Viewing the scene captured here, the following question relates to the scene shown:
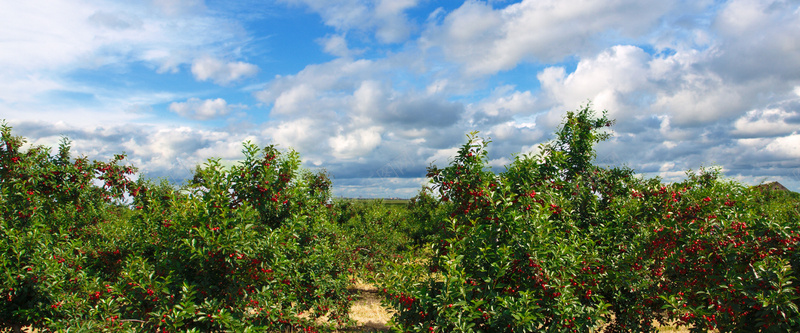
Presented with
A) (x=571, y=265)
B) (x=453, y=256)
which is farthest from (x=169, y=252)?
(x=571, y=265)

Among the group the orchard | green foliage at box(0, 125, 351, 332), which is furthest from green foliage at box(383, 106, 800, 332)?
green foliage at box(0, 125, 351, 332)

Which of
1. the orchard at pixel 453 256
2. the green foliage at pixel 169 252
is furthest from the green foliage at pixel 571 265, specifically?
the green foliage at pixel 169 252

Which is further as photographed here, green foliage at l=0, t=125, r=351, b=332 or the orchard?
green foliage at l=0, t=125, r=351, b=332

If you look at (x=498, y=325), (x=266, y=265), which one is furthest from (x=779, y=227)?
(x=266, y=265)

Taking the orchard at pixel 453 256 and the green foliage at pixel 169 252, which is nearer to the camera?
the orchard at pixel 453 256

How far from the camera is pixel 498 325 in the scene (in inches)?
230

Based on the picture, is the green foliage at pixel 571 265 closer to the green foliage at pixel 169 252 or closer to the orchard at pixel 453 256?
the orchard at pixel 453 256

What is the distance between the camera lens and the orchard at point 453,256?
586 cm

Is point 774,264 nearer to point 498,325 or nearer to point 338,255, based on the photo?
point 498,325

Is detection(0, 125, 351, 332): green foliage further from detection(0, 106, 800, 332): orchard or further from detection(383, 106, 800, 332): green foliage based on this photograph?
detection(383, 106, 800, 332): green foliage

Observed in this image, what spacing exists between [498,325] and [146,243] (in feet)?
25.7

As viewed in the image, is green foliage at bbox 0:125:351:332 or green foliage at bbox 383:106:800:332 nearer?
green foliage at bbox 383:106:800:332

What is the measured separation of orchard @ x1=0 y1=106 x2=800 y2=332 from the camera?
5859 millimetres

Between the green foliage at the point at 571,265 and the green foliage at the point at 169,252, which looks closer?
the green foliage at the point at 571,265
